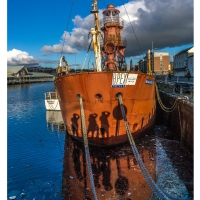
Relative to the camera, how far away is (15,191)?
7.80m

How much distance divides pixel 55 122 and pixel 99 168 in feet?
40.2

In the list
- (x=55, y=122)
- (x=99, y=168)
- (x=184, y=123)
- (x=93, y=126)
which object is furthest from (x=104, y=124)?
(x=55, y=122)

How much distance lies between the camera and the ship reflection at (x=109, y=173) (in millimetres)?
7129

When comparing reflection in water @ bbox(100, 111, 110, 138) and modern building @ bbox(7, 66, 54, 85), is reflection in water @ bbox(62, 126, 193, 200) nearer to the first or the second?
reflection in water @ bbox(100, 111, 110, 138)

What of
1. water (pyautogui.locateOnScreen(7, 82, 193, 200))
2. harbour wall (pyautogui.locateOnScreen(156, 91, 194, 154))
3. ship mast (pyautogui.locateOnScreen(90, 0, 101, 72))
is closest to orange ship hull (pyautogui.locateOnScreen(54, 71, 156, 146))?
water (pyautogui.locateOnScreen(7, 82, 193, 200))

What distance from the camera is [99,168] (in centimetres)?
909

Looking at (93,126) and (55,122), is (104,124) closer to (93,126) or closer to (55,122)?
(93,126)

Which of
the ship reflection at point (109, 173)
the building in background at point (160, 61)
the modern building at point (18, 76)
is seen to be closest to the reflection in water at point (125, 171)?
the ship reflection at point (109, 173)

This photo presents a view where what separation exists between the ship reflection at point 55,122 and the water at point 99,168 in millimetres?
3563

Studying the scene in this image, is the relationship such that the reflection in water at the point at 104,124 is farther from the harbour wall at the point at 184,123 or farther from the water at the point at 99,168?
the harbour wall at the point at 184,123

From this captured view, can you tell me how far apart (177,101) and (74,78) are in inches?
Answer: 266

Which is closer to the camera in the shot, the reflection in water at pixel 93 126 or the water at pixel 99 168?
the water at pixel 99 168

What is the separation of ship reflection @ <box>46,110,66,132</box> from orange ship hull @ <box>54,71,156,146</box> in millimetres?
6810

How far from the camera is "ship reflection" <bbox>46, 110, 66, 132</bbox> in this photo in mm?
18281
